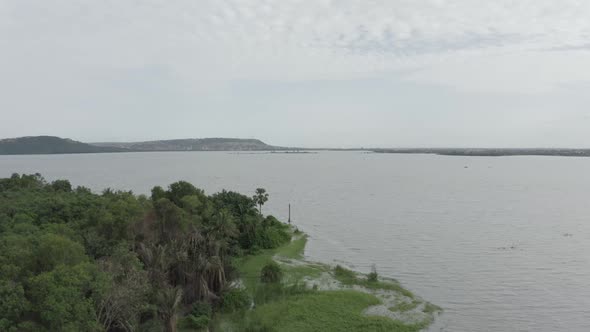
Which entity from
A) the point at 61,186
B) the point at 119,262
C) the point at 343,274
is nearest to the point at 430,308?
the point at 343,274

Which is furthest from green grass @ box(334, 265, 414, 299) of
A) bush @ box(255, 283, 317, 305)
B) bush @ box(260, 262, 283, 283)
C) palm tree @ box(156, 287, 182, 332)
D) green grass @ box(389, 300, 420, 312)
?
palm tree @ box(156, 287, 182, 332)

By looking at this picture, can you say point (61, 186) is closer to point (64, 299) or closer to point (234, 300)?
point (234, 300)

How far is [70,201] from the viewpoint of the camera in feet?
182

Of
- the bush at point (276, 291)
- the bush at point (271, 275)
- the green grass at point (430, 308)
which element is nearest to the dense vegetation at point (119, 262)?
the bush at point (271, 275)

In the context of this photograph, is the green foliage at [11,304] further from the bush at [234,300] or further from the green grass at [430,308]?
the green grass at [430,308]

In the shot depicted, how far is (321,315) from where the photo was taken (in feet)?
130

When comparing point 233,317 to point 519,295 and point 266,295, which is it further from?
point 519,295

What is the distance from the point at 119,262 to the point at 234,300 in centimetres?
1153

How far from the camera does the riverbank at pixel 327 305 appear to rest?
37.4 meters

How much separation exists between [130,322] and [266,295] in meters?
15.2

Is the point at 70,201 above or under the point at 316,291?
above

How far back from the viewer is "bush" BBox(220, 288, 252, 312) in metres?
41.3

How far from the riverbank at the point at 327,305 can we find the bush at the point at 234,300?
896mm

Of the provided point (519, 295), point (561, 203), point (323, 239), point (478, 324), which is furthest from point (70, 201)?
point (561, 203)
